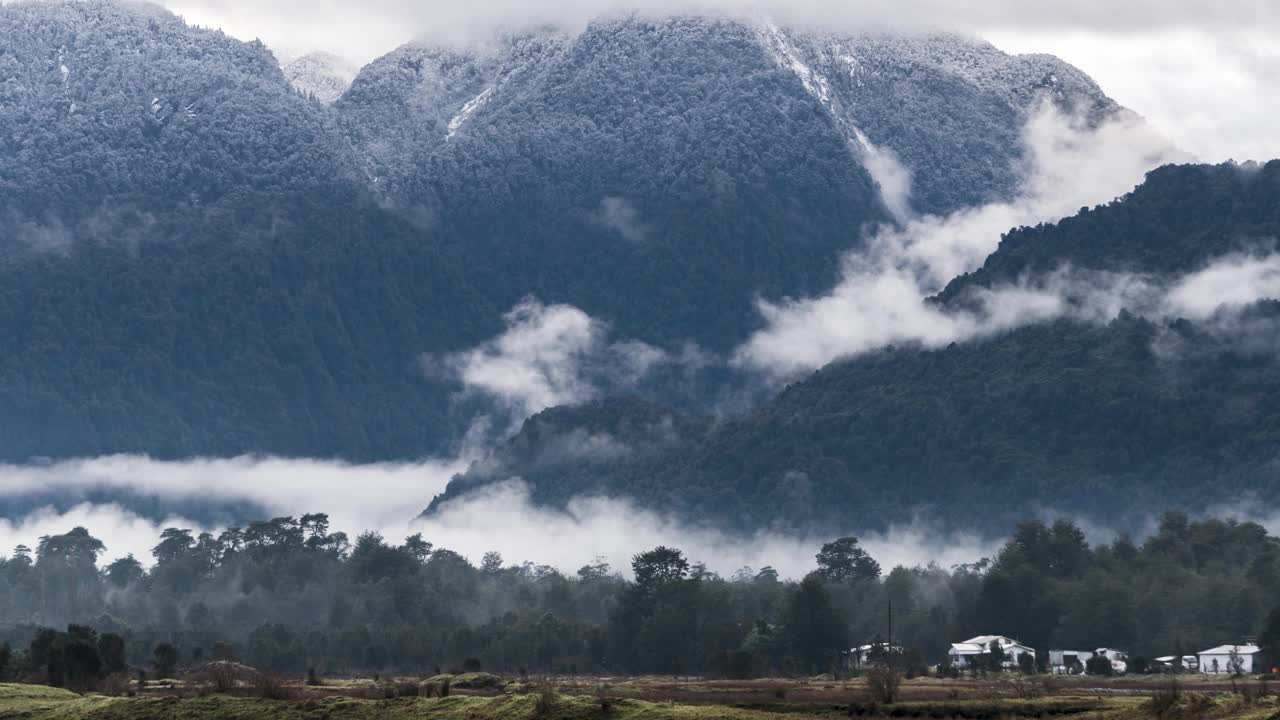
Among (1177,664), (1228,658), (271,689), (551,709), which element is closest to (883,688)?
(551,709)

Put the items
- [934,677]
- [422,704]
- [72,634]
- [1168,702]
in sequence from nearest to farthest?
[1168,702] → [422,704] → [72,634] → [934,677]

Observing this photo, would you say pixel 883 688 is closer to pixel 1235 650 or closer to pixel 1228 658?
pixel 1235 650

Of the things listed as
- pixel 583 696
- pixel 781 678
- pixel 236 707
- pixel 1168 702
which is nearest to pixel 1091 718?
pixel 1168 702

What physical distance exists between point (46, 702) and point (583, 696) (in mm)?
31104

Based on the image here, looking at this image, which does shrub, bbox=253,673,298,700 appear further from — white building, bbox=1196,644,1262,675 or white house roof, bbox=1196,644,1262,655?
white house roof, bbox=1196,644,1262,655

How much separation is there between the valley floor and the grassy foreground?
0.17ft

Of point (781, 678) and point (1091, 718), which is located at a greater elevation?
point (781, 678)

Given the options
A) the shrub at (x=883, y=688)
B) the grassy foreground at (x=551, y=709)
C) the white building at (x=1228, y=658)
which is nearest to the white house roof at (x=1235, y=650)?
the white building at (x=1228, y=658)

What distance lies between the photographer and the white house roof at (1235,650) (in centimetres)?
19088

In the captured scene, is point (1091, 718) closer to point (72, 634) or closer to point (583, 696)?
point (583, 696)

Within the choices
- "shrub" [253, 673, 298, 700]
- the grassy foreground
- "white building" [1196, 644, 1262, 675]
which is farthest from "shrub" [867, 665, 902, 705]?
"white building" [1196, 644, 1262, 675]

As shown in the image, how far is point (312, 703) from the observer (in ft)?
→ 427

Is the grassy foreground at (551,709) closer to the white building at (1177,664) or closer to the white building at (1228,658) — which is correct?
the white building at (1177,664)

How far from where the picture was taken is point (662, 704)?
122 meters
